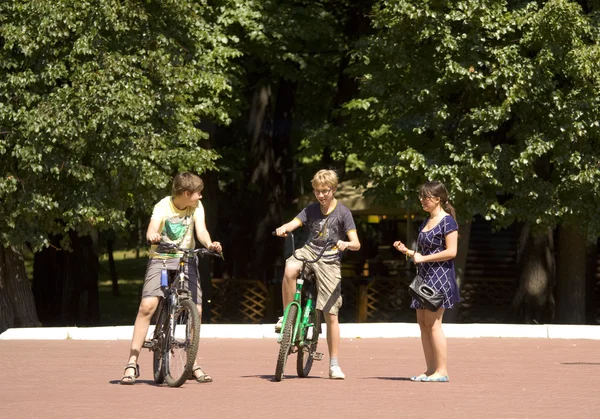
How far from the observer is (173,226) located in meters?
11.9

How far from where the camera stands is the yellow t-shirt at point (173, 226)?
11.9 metres

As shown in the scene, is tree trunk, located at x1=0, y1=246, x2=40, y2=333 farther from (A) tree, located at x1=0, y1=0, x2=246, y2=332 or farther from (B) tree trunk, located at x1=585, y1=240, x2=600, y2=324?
(B) tree trunk, located at x1=585, y1=240, x2=600, y2=324

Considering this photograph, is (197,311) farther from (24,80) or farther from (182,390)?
(24,80)

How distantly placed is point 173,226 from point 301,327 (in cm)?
143

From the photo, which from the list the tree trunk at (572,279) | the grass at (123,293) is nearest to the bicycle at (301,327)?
the grass at (123,293)

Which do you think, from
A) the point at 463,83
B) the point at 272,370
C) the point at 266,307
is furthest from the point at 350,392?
the point at 266,307

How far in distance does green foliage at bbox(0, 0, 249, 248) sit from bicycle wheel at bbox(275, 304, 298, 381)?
11038 millimetres

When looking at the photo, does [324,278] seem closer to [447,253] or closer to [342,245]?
[342,245]

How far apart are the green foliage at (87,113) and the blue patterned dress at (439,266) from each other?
11.4 metres

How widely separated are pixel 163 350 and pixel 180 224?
1.03m

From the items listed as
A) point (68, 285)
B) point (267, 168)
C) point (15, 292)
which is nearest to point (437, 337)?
point (15, 292)

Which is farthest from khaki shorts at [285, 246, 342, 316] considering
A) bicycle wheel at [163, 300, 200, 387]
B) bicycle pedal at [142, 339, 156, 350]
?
bicycle pedal at [142, 339, 156, 350]

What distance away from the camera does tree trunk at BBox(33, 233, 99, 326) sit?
101 ft

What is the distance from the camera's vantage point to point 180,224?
11.9m
